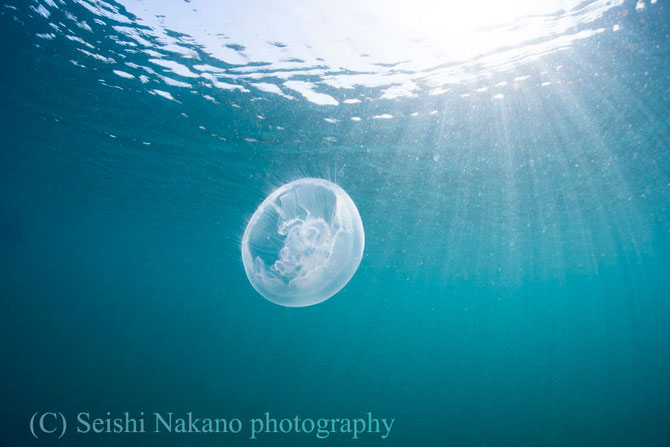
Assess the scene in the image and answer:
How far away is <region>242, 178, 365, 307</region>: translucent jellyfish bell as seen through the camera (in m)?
4.01

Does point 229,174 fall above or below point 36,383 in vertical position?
above

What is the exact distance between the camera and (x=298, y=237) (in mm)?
3992

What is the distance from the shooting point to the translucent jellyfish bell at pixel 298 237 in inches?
158

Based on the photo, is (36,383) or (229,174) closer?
(229,174)

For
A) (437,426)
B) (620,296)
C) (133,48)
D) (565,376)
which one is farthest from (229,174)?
(620,296)

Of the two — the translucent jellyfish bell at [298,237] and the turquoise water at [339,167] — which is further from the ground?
the turquoise water at [339,167]

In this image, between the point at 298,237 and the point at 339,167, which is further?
the point at 339,167

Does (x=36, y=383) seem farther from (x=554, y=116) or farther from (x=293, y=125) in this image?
(x=554, y=116)

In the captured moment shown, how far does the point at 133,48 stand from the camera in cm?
639

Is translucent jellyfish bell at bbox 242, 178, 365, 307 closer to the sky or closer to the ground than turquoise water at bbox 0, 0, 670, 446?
closer to the ground

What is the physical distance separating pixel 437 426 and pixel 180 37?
17.8 metres

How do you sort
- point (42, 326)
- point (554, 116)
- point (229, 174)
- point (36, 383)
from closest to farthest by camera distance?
1. point (554, 116)
2. point (229, 174)
3. point (36, 383)
4. point (42, 326)

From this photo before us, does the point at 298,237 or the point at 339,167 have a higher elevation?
the point at 339,167

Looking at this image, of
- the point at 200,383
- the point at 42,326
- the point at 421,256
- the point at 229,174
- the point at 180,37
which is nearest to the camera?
the point at 180,37
